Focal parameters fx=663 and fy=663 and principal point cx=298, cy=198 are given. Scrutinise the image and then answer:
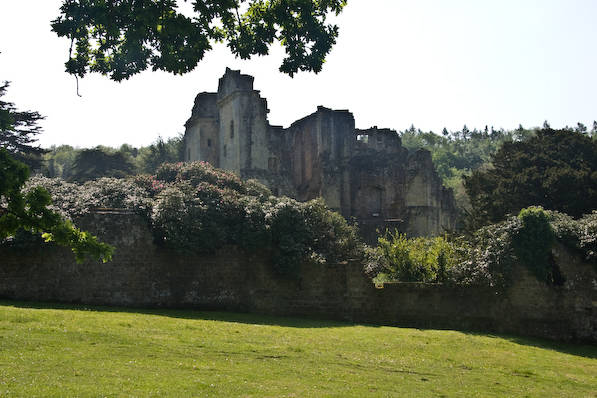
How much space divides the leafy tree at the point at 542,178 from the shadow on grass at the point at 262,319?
35.6 feet

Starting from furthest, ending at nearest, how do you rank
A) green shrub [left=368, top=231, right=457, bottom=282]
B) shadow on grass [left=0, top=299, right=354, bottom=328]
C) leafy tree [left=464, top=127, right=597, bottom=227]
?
1. leafy tree [left=464, top=127, right=597, bottom=227]
2. green shrub [left=368, top=231, right=457, bottom=282]
3. shadow on grass [left=0, top=299, right=354, bottom=328]

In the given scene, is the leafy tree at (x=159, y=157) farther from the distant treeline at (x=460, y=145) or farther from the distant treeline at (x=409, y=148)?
the distant treeline at (x=460, y=145)

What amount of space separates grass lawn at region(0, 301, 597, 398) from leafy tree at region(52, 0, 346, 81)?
176 inches

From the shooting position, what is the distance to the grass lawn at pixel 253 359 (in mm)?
9930

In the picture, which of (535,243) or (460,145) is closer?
(535,243)

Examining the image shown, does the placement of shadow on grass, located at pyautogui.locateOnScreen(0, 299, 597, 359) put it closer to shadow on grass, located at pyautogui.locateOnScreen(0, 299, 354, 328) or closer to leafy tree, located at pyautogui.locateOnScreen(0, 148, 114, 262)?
shadow on grass, located at pyautogui.locateOnScreen(0, 299, 354, 328)

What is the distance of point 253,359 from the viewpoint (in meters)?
12.5

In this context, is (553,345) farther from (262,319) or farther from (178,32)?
(178,32)

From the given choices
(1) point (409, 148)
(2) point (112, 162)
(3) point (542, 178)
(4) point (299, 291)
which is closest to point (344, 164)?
(3) point (542, 178)

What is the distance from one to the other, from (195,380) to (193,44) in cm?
507

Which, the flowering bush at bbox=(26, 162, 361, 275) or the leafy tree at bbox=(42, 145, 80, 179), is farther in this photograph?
the leafy tree at bbox=(42, 145, 80, 179)

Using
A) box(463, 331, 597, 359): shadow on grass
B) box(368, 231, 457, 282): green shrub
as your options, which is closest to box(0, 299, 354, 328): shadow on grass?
box(368, 231, 457, 282): green shrub

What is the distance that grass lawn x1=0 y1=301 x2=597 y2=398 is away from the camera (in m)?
9.93

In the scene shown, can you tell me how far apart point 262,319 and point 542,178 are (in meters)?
16.9
